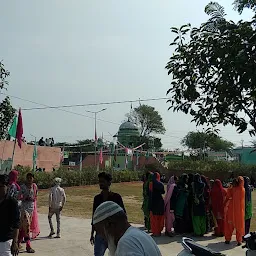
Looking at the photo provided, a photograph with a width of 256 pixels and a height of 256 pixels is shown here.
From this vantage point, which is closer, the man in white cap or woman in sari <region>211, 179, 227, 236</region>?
the man in white cap

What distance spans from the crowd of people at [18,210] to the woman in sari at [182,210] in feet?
9.32

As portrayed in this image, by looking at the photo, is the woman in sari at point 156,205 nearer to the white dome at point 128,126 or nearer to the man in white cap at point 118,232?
the man in white cap at point 118,232

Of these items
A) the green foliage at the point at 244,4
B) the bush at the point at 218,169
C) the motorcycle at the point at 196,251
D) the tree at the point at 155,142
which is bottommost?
the motorcycle at the point at 196,251

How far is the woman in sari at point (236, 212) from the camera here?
364 inches

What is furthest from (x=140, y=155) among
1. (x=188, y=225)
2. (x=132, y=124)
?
(x=188, y=225)

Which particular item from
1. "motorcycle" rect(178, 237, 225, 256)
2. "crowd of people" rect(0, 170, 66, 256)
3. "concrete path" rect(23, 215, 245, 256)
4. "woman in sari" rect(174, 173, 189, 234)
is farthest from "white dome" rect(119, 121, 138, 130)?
"motorcycle" rect(178, 237, 225, 256)

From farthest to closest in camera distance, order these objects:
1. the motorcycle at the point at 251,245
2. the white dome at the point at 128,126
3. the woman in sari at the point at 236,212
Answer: the white dome at the point at 128,126, the woman in sari at the point at 236,212, the motorcycle at the point at 251,245

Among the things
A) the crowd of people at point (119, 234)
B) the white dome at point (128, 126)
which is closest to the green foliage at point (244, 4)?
the crowd of people at point (119, 234)

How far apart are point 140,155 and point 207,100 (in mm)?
48669

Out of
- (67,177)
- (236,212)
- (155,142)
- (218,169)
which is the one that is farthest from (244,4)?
(155,142)

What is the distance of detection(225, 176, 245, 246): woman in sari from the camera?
9.23 m

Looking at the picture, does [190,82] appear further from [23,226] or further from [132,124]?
[132,124]

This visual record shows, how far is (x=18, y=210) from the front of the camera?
5238 mm

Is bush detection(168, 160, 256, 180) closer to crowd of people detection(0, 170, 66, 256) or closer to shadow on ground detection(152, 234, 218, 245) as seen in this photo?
shadow on ground detection(152, 234, 218, 245)
